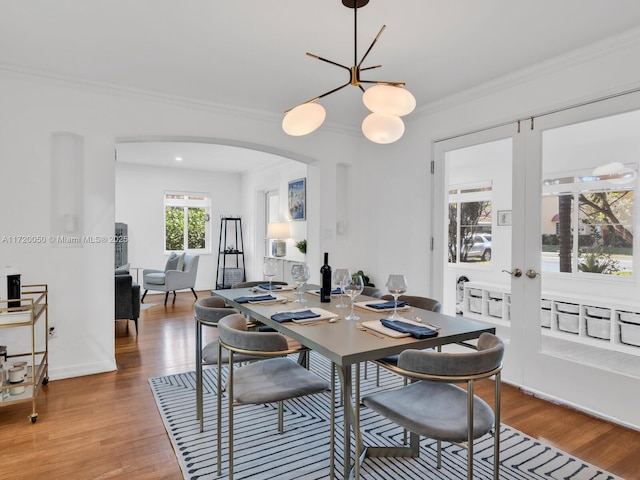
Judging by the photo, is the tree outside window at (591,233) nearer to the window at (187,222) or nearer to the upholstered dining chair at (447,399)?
the upholstered dining chair at (447,399)

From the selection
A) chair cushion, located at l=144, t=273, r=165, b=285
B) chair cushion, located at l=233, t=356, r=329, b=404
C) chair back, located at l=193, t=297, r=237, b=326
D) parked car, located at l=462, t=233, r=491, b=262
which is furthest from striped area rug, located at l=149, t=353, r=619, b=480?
chair cushion, located at l=144, t=273, r=165, b=285

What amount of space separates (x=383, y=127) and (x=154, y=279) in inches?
226

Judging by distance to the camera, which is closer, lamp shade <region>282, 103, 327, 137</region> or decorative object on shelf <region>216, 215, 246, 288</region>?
lamp shade <region>282, 103, 327, 137</region>

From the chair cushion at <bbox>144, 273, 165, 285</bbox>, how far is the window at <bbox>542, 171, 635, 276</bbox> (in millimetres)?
5871

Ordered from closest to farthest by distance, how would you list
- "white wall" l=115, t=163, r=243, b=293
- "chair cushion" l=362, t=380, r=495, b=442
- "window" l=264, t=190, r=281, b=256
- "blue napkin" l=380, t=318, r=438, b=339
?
"chair cushion" l=362, t=380, r=495, b=442
"blue napkin" l=380, t=318, r=438, b=339
"white wall" l=115, t=163, r=243, b=293
"window" l=264, t=190, r=281, b=256

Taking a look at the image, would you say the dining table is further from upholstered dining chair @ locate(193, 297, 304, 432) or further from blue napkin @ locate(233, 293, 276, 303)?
upholstered dining chair @ locate(193, 297, 304, 432)

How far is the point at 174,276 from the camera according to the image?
6.66 metres

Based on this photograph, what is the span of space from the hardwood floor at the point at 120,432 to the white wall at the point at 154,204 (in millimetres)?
4727

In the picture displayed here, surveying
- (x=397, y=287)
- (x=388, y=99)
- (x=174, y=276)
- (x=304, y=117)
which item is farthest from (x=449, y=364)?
(x=174, y=276)

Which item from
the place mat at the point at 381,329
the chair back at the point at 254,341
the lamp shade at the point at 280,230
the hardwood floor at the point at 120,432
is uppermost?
the lamp shade at the point at 280,230

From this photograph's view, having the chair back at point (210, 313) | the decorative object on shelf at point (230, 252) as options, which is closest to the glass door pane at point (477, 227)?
the chair back at point (210, 313)

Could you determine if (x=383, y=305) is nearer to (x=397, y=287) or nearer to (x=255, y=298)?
(x=397, y=287)

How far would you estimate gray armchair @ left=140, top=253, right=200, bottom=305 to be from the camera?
664 cm

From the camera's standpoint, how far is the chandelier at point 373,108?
198 cm
